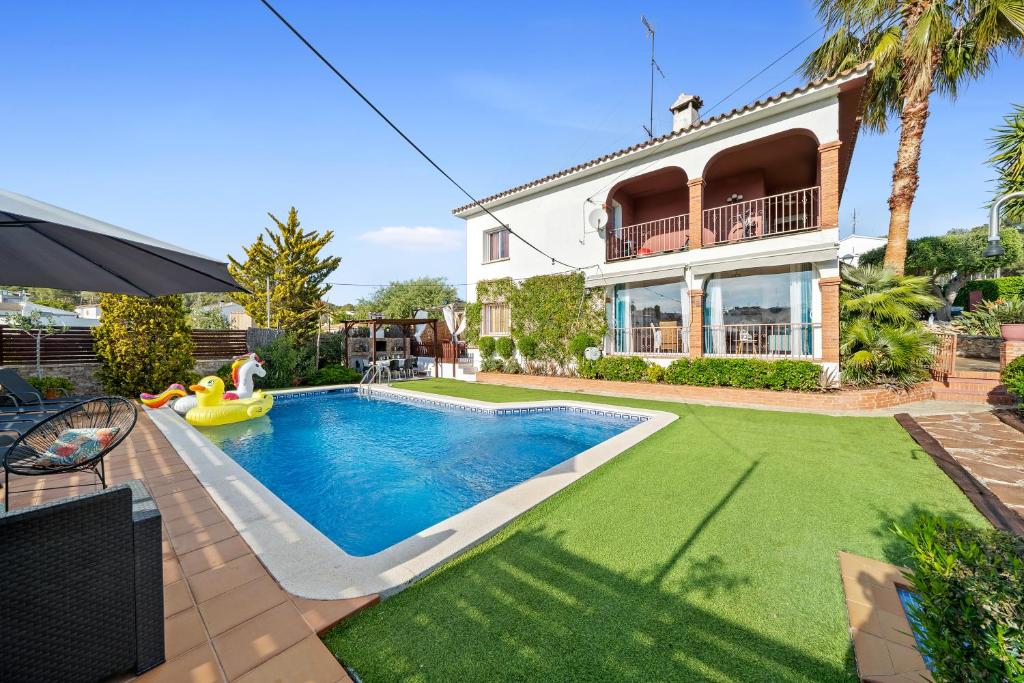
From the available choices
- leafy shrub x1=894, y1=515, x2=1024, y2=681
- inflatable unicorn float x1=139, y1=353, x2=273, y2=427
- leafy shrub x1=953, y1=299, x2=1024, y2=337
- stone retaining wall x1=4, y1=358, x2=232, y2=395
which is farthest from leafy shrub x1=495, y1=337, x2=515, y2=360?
leafy shrub x1=953, y1=299, x2=1024, y2=337

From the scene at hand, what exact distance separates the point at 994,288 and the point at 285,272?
35454 mm

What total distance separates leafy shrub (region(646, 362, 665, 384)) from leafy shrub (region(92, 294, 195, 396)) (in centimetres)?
1500

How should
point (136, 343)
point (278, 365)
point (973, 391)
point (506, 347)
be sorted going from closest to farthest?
point (973, 391) < point (136, 343) < point (278, 365) < point (506, 347)

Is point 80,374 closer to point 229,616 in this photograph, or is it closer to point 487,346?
point 487,346

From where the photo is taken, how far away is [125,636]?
201cm

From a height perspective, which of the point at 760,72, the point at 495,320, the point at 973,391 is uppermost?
the point at 760,72

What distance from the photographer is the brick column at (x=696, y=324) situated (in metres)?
12.1

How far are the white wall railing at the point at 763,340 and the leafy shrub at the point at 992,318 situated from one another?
653 centimetres

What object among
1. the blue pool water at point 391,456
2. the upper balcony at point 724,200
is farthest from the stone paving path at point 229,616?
the upper balcony at point 724,200

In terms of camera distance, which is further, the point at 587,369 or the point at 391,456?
the point at 587,369

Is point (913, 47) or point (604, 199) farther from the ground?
point (913, 47)

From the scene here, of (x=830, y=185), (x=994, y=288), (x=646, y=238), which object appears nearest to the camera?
(x=830, y=185)

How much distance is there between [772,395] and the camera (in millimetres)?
9984

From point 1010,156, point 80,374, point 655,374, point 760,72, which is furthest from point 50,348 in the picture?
point 1010,156
